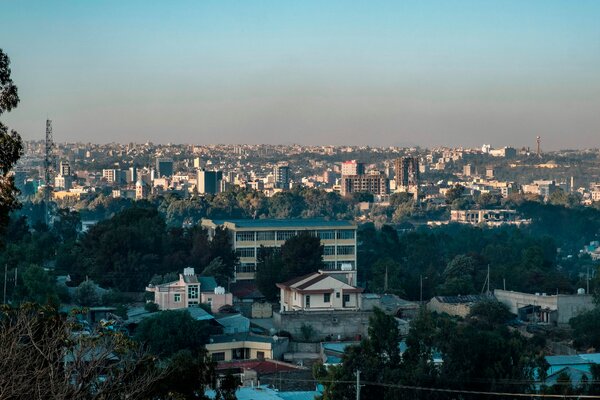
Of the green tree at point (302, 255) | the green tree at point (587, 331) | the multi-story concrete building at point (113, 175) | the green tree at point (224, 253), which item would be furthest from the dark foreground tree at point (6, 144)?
the multi-story concrete building at point (113, 175)

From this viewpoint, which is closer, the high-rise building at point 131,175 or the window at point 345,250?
the window at point 345,250

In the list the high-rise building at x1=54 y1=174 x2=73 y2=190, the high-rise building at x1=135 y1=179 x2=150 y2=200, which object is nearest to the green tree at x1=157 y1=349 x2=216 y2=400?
the high-rise building at x1=135 y1=179 x2=150 y2=200

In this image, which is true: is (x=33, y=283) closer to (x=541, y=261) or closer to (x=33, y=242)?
(x=33, y=242)

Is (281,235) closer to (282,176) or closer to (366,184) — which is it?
(366,184)

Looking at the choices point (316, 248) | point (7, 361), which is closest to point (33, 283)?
point (316, 248)

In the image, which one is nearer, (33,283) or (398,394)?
(398,394)

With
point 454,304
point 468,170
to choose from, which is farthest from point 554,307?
point 468,170

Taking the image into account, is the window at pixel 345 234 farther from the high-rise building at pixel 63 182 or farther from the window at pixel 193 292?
the high-rise building at pixel 63 182
